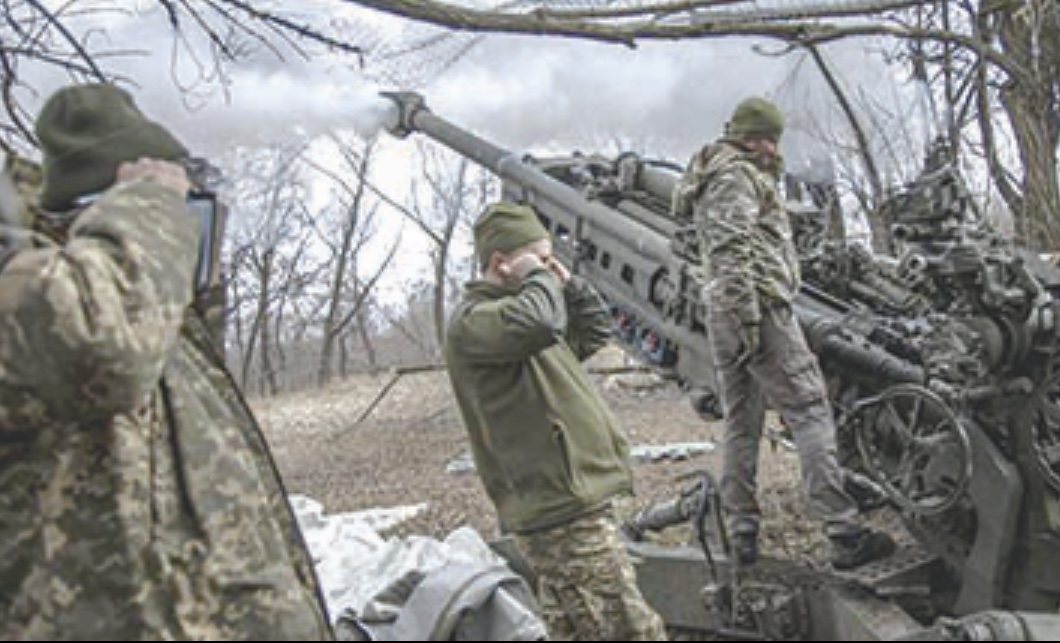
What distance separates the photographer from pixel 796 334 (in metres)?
4.73

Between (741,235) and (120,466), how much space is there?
11.3 ft

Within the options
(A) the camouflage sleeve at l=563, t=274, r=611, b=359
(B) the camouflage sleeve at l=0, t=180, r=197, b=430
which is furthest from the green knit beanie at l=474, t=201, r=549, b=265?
(B) the camouflage sleeve at l=0, t=180, r=197, b=430

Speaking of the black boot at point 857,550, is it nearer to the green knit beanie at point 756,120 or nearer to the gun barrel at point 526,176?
the green knit beanie at point 756,120

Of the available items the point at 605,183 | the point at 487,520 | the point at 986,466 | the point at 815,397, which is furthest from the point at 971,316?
the point at 487,520

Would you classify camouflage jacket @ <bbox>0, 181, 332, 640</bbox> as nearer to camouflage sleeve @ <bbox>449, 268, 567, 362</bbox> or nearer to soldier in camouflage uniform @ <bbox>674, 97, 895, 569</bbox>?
camouflage sleeve @ <bbox>449, 268, 567, 362</bbox>

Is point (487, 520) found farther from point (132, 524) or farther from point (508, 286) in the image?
point (132, 524)

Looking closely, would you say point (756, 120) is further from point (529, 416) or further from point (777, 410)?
point (529, 416)

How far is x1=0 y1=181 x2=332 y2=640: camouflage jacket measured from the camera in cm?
155

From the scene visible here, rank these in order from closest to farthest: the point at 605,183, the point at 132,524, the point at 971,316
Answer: the point at 132,524, the point at 971,316, the point at 605,183

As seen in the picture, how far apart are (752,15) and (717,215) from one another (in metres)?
1.71

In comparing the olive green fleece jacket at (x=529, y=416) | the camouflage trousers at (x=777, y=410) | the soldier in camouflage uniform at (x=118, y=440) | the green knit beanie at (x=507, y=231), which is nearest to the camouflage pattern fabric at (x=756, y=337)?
the camouflage trousers at (x=777, y=410)

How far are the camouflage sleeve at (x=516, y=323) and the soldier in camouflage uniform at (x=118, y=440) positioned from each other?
1.34 metres

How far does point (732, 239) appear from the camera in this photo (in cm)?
476

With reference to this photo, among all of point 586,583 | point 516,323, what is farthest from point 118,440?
point 586,583
